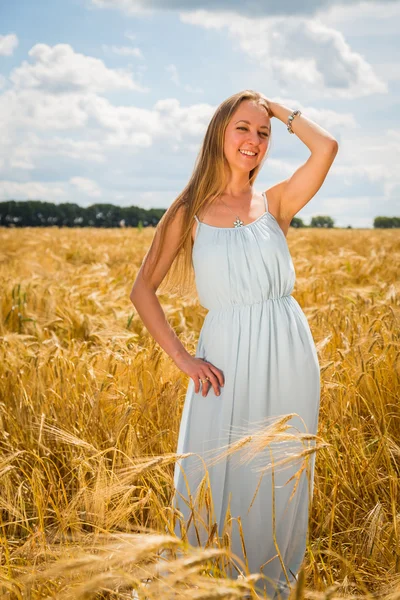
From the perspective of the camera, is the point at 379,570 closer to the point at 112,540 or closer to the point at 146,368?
the point at 112,540

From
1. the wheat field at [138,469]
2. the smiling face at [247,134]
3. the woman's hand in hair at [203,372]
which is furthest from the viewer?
the smiling face at [247,134]

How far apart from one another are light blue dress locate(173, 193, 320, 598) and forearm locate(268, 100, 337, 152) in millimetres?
350

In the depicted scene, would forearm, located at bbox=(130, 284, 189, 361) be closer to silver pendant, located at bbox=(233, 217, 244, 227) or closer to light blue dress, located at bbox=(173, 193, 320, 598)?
light blue dress, located at bbox=(173, 193, 320, 598)

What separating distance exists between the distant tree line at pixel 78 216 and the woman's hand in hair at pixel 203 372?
131 ft

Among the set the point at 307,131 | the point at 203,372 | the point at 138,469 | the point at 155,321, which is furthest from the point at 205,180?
the point at 138,469

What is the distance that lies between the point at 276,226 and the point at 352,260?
589cm

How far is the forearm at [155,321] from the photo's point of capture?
221 centimetres

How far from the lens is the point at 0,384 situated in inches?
130

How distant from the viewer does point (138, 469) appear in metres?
1.49

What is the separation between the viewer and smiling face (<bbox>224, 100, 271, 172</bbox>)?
7.25 feet

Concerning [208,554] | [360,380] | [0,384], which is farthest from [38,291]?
[208,554]

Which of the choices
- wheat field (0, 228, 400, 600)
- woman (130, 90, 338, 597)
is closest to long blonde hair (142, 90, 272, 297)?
woman (130, 90, 338, 597)

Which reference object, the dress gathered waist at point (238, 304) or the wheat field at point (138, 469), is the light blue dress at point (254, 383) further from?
the wheat field at point (138, 469)

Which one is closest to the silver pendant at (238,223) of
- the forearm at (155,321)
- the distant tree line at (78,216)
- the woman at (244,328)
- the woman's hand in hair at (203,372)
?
the woman at (244,328)
